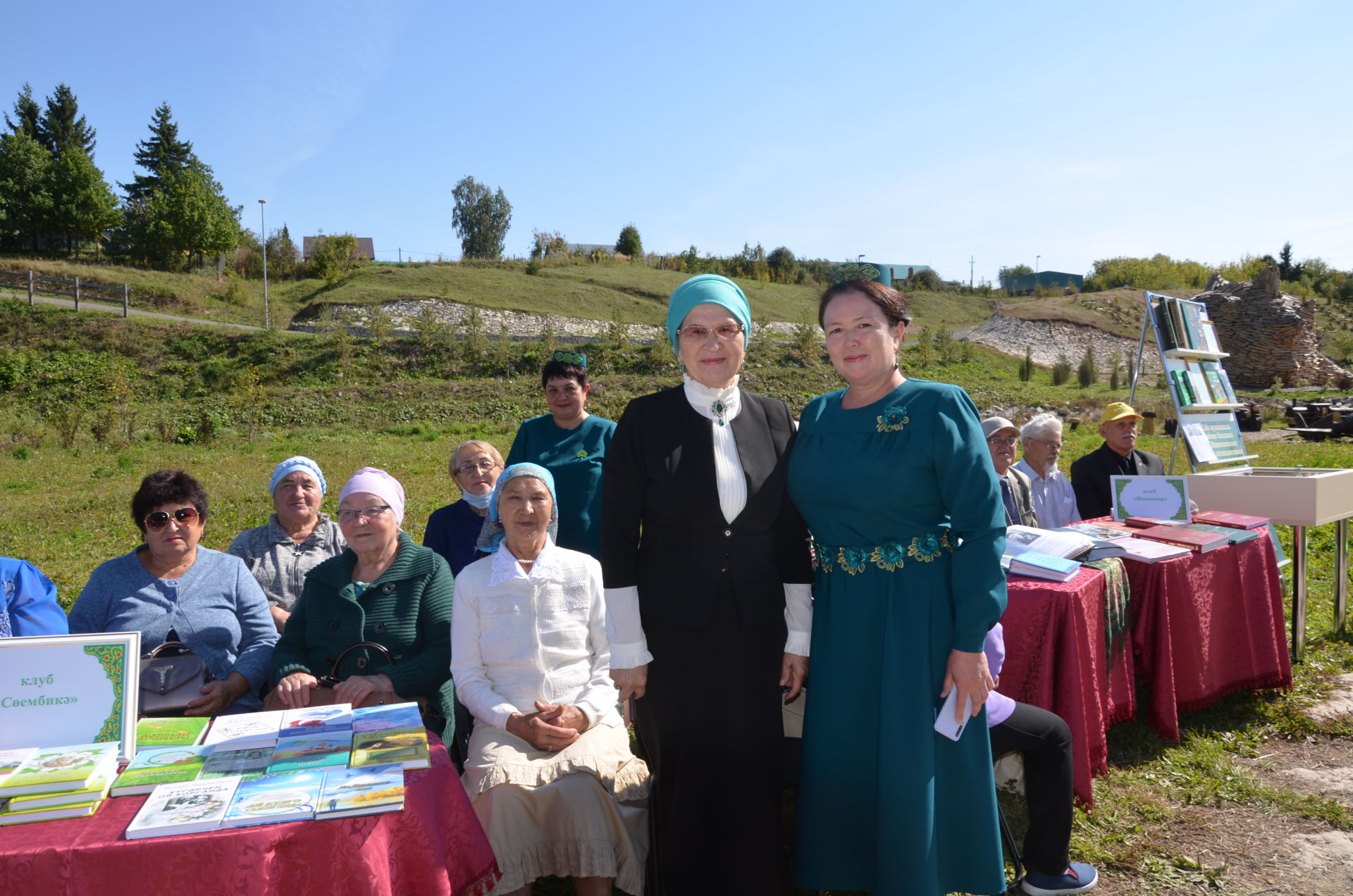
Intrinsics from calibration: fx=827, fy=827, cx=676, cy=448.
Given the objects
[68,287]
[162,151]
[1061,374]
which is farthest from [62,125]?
[1061,374]

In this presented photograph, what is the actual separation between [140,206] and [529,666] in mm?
50922

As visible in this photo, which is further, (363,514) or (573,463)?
(573,463)

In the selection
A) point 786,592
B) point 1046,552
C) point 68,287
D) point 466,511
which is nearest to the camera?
point 786,592

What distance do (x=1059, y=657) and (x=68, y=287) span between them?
121 ft

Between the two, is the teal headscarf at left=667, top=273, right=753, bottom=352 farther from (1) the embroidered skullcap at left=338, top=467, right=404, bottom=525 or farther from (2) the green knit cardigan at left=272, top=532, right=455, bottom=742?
(2) the green knit cardigan at left=272, top=532, right=455, bottom=742

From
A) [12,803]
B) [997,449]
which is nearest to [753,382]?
[997,449]

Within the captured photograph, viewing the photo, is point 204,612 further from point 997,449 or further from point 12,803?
point 997,449

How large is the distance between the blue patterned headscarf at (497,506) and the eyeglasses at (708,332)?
937mm

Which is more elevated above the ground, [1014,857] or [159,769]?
[159,769]

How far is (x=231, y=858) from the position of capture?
1.69 meters

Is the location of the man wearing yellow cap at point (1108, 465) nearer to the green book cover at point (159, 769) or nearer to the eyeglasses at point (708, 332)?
the eyeglasses at point (708, 332)

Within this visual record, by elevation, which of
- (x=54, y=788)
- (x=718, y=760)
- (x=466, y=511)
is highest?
(x=466, y=511)

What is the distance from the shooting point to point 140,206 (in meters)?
43.5

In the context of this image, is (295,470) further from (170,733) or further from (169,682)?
(170,733)
